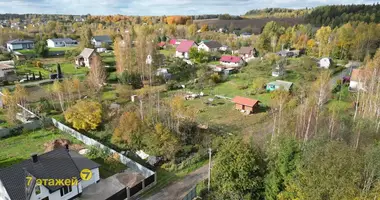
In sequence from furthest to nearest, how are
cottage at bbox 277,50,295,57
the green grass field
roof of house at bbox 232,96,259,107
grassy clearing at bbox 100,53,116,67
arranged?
cottage at bbox 277,50,295,57, grassy clearing at bbox 100,53,116,67, the green grass field, roof of house at bbox 232,96,259,107

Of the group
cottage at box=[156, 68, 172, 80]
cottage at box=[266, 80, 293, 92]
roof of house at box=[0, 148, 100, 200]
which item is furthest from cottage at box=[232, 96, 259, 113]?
roof of house at box=[0, 148, 100, 200]

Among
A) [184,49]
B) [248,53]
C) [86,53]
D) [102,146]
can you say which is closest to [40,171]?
[102,146]

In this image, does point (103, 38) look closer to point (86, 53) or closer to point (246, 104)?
point (86, 53)

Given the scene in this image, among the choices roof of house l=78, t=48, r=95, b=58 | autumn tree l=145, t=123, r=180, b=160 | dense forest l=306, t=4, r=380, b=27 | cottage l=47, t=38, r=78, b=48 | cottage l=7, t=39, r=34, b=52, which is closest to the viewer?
autumn tree l=145, t=123, r=180, b=160

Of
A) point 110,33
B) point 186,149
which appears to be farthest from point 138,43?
point 110,33

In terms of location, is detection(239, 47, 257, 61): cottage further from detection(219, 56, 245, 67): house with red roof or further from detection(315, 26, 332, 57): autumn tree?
detection(315, 26, 332, 57): autumn tree

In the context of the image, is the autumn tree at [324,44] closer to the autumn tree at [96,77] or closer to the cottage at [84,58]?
the autumn tree at [96,77]

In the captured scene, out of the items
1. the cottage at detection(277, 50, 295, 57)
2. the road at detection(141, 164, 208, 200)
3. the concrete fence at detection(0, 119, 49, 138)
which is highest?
the cottage at detection(277, 50, 295, 57)
